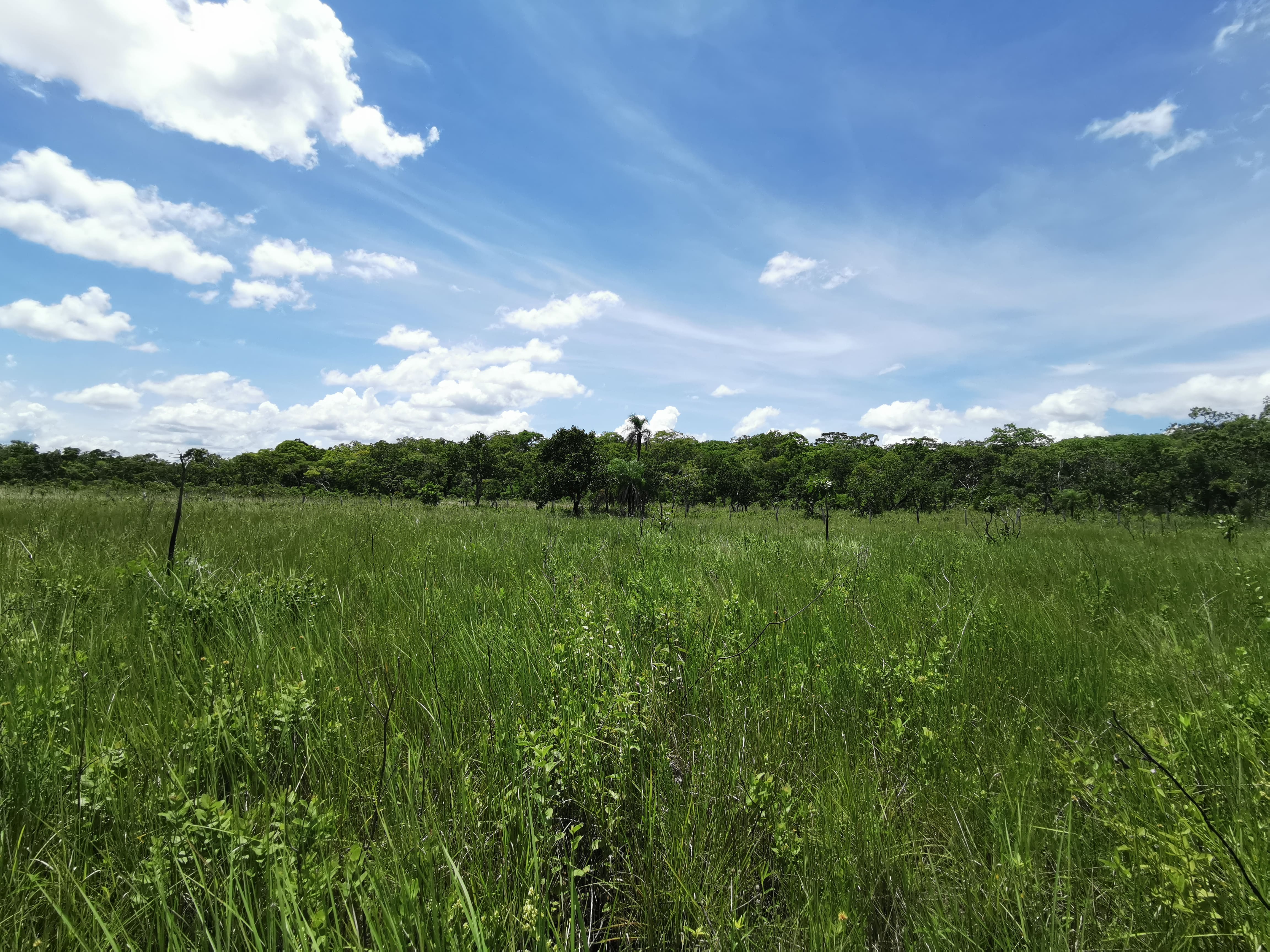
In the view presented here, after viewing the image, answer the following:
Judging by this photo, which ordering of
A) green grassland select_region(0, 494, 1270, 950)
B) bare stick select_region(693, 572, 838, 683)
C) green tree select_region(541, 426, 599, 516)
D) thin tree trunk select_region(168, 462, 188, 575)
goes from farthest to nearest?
1. green tree select_region(541, 426, 599, 516)
2. thin tree trunk select_region(168, 462, 188, 575)
3. bare stick select_region(693, 572, 838, 683)
4. green grassland select_region(0, 494, 1270, 950)

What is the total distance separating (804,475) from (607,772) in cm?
6633

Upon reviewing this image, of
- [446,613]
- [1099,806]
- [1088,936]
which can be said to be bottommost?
[1088,936]

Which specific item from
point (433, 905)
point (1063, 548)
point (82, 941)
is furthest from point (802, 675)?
point (1063, 548)

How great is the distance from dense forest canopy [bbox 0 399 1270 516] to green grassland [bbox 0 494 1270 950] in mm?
6891

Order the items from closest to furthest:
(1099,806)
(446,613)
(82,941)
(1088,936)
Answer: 1. (82,941)
2. (1088,936)
3. (1099,806)
4. (446,613)

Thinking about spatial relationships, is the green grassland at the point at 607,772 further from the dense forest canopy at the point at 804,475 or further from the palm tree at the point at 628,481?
the palm tree at the point at 628,481

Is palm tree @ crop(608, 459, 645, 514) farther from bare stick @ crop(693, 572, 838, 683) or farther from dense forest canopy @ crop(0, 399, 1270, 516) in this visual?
bare stick @ crop(693, 572, 838, 683)

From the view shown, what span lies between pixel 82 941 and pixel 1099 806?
2.87m

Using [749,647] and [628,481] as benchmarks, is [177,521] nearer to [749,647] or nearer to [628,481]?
[749,647]

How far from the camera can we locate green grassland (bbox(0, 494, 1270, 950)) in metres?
1.26

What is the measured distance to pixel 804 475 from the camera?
6425 centimetres

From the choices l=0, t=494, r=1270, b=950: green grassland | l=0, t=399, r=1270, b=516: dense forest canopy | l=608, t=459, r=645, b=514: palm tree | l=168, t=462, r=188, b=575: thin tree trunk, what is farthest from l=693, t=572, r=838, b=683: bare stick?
l=608, t=459, r=645, b=514: palm tree

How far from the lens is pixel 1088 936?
1321 mm

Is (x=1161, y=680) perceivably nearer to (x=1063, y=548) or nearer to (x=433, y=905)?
(x=433, y=905)
